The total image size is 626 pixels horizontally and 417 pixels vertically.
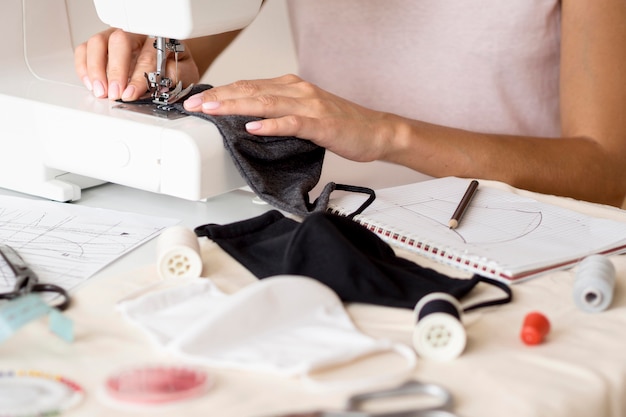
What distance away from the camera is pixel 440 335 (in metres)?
0.91

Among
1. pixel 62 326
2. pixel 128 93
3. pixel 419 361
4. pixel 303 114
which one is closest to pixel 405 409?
pixel 419 361

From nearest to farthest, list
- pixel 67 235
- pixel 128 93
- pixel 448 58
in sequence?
pixel 67 235
pixel 128 93
pixel 448 58

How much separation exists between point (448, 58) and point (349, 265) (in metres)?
1.27

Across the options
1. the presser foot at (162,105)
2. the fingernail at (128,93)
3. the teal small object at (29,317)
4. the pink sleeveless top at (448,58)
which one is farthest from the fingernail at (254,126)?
the pink sleeveless top at (448,58)

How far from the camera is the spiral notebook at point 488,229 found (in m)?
1.16

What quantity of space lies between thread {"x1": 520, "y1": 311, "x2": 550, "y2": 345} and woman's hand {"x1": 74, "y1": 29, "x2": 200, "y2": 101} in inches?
30.3

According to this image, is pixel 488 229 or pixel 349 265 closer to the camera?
pixel 349 265

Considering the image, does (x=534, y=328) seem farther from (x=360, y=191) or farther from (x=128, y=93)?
(x=128, y=93)

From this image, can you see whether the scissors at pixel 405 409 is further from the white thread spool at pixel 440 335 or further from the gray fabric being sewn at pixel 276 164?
the gray fabric being sewn at pixel 276 164

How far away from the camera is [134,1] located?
132cm

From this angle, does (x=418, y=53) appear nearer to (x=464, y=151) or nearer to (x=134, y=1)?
(x=464, y=151)

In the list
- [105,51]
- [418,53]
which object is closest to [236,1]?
[105,51]

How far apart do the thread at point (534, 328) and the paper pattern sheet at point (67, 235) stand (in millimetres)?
533

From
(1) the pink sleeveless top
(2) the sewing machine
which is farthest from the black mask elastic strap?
(1) the pink sleeveless top
